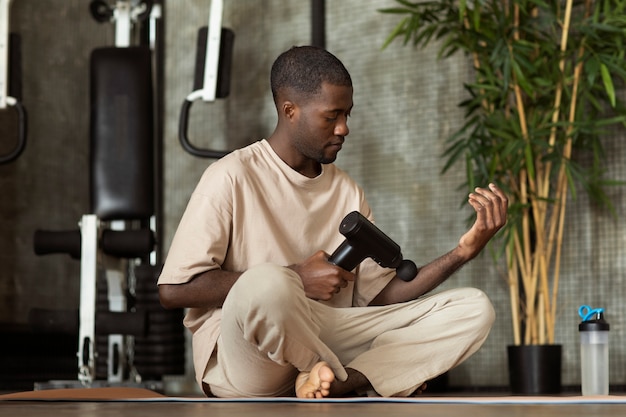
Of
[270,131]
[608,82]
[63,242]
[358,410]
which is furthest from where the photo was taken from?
[270,131]

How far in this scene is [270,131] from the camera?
4.01m

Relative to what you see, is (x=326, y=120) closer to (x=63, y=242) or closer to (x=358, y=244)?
(x=358, y=244)

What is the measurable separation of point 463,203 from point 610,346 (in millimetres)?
720

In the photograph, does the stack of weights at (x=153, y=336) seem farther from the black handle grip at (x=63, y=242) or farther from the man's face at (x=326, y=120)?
the man's face at (x=326, y=120)

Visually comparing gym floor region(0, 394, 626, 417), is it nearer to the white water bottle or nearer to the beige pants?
the beige pants

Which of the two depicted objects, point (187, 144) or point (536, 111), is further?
point (187, 144)

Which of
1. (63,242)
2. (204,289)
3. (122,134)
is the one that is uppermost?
(122,134)

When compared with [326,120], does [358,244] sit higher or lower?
lower

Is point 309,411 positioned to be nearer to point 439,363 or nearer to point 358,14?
point 439,363

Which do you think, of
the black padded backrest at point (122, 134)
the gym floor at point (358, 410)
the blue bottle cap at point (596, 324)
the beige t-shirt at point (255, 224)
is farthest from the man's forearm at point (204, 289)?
the black padded backrest at point (122, 134)

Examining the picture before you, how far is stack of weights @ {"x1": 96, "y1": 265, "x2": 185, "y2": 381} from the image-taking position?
3.70m

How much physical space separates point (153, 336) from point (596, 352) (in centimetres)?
177

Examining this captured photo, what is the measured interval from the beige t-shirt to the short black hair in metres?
0.16

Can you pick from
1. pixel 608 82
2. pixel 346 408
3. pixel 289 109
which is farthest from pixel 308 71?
pixel 608 82
